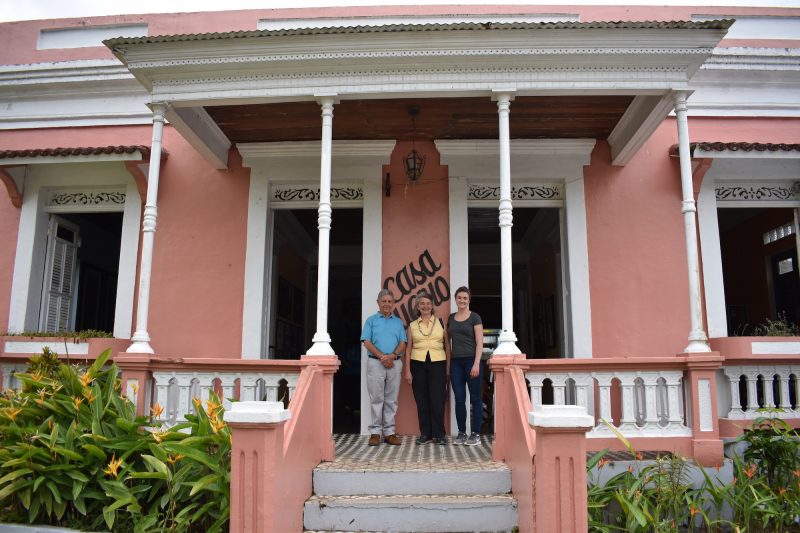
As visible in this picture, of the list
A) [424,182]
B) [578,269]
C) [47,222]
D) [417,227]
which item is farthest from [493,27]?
[47,222]

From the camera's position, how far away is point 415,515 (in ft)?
14.3

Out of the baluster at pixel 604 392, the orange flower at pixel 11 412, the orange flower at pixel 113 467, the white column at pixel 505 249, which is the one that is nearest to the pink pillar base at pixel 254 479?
the orange flower at pixel 113 467

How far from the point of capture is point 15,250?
25.9 ft

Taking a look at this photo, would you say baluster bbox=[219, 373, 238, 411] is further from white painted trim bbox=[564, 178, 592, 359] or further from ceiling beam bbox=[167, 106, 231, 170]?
white painted trim bbox=[564, 178, 592, 359]

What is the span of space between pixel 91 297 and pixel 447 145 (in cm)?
659

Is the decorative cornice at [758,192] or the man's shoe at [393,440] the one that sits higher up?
the decorative cornice at [758,192]

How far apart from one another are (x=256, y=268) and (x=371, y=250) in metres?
1.39

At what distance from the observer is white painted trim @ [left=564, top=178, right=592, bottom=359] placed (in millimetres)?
7145

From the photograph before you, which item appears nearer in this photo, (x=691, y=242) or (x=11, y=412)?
(x=11, y=412)

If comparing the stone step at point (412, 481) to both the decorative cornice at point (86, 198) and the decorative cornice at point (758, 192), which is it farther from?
the decorative cornice at point (86, 198)

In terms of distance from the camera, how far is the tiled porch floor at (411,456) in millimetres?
4848

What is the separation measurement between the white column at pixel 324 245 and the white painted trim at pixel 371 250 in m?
1.57

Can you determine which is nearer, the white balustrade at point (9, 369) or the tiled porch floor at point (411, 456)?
the tiled porch floor at point (411, 456)

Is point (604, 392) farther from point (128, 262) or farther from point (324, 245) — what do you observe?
point (128, 262)
